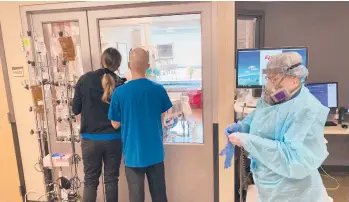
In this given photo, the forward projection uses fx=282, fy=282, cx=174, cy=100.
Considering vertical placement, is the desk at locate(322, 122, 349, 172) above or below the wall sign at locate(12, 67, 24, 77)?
below

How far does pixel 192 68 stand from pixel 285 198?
4.11 ft

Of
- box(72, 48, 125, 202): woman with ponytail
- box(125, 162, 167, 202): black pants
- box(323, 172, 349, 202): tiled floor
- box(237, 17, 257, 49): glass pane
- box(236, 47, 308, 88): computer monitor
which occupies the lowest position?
box(323, 172, 349, 202): tiled floor

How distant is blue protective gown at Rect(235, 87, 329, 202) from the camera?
1276 mm

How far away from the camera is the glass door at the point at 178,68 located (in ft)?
7.41

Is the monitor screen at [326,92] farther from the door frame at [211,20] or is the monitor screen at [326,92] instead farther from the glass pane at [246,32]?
the door frame at [211,20]

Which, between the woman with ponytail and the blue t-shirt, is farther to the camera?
the woman with ponytail

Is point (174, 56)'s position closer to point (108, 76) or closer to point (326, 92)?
point (108, 76)

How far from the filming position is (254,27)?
308cm

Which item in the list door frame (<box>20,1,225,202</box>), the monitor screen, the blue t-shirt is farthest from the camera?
the monitor screen

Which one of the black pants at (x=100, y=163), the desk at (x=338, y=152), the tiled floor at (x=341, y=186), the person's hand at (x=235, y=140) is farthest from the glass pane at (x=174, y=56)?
the desk at (x=338, y=152)

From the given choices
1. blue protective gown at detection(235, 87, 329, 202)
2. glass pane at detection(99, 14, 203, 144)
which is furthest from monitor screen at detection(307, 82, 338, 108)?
blue protective gown at detection(235, 87, 329, 202)

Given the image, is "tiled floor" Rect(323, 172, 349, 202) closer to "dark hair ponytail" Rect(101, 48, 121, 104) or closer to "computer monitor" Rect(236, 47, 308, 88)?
"computer monitor" Rect(236, 47, 308, 88)

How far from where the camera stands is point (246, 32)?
3.07 metres

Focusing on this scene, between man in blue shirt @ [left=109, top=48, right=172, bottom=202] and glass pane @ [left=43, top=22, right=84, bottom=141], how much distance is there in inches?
26.0
